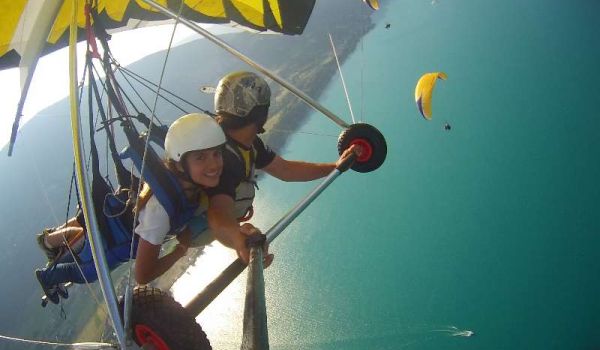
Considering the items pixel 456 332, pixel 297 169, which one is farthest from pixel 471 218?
pixel 297 169

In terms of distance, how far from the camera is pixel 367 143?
2900 millimetres

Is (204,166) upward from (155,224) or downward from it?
upward

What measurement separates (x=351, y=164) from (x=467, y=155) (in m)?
15.8

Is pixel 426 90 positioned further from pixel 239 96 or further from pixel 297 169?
pixel 239 96

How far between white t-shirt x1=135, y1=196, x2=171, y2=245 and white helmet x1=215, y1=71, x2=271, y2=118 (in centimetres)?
73

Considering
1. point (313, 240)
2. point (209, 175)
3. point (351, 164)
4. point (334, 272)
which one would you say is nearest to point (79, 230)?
point (209, 175)

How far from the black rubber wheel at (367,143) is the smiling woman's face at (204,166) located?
1406 millimetres

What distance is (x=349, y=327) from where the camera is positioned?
12711mm

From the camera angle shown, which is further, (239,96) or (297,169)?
(297,169)

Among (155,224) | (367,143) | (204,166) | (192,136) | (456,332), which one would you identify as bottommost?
(456,332)

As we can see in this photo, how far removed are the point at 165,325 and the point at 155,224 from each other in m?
0.56

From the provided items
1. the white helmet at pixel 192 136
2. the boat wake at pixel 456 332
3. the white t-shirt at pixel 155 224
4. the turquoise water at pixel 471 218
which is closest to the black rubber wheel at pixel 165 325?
the white t-shirt at pixel 155 224

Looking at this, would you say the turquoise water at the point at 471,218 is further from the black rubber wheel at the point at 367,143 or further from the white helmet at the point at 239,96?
the white helmet at the point at 239,96

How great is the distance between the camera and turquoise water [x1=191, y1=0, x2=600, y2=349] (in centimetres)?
1109
